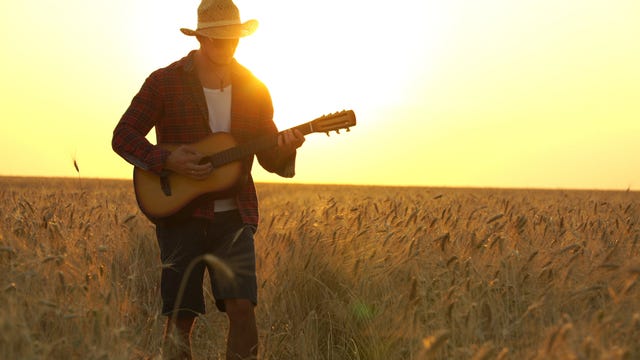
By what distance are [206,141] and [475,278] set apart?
1830 millimetres

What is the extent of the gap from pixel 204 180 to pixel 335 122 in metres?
0.91

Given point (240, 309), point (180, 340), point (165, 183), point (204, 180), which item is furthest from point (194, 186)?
point (180, 340)

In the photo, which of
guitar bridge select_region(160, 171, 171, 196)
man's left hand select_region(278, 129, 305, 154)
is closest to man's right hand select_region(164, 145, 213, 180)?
guitar bridge select_region(160, 171, 171, 196)

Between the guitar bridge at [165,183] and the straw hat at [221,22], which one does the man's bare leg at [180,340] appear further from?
the straw hat at [221,22]

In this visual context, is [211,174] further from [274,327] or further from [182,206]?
[274,327]

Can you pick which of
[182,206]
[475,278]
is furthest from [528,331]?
[182,206]

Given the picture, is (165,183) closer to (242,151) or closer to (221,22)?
(242,151)

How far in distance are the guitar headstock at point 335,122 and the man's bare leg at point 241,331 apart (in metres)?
1.19

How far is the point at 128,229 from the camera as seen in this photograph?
6.24m

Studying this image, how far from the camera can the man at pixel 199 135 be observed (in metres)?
4.14

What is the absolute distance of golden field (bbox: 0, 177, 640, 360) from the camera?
3.10m

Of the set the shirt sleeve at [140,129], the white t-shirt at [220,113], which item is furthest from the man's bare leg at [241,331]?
the shirt sleeve at [140,129]

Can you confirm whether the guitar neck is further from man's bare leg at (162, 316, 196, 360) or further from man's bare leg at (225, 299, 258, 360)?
man's bare leg at (162, 316, 196, 360)

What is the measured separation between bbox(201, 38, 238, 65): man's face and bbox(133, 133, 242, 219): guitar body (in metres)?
0.43
